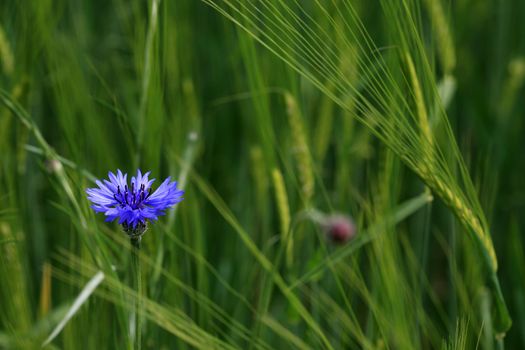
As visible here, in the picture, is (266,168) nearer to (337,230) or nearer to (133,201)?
(337,230)

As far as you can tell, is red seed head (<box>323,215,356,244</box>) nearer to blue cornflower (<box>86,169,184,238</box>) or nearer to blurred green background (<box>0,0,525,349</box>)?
blurred green background (<box>0,0,525,349</box>)

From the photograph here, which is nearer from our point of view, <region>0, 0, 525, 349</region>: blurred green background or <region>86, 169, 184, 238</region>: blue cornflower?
<region>86, 169, 184, 238</region>: blue cornflower

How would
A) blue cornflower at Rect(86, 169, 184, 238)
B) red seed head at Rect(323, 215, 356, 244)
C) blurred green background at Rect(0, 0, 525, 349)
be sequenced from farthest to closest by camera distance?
1. red seed head at Rect(323, 215, 356, 244)
2. blurred green background at Rect(0, 0, 525, 349)
3. blue cornflower at Rect(86, 169, 184, 238)

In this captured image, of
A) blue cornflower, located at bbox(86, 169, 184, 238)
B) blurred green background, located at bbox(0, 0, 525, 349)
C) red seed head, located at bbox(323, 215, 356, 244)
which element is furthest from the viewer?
red seed head, located at bbox(323, 215, 356, 244)

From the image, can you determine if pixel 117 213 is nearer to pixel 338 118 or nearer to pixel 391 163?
pixel 391 163

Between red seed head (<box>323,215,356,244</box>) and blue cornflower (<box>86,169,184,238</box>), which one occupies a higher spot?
blue cornflower (<box>86,169,184,238</box>)

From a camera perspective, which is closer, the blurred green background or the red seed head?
the blurred green background

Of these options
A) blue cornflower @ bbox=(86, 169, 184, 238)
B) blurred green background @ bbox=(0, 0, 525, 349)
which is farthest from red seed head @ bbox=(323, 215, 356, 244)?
blue cornflower @ bbox=(86, 169, 184, 238)
